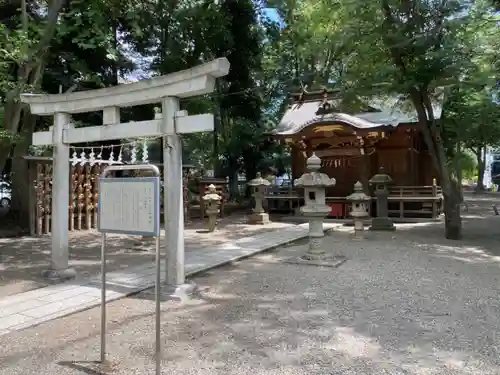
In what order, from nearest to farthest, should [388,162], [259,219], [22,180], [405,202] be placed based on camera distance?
[22,180] < [259,219] < [405,202] < [388,162]

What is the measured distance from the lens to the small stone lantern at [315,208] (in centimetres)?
744

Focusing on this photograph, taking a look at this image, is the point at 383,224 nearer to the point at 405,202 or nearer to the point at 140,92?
the point at 405,202

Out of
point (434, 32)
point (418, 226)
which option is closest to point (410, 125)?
point (418, 226)

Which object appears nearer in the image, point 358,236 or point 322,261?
point 322,261

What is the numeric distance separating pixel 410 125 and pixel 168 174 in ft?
34.6

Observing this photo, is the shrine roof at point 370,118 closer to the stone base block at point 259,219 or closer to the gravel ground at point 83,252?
the stone base block at point 259,219

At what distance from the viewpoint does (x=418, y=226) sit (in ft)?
41.3

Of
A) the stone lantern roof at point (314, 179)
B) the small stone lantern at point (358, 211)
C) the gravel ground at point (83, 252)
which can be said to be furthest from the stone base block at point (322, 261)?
the small stone lantern at point (358, 211)

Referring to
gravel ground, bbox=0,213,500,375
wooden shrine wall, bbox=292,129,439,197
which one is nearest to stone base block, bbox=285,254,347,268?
gravel ground, bbox=0,213,500,375

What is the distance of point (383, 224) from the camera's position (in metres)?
11.8

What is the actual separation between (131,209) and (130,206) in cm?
3

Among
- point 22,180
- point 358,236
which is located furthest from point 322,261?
point 22,180

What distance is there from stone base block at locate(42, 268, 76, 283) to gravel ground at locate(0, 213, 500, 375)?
1.42 metres

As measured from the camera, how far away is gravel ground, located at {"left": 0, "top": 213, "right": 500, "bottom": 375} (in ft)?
10.9
